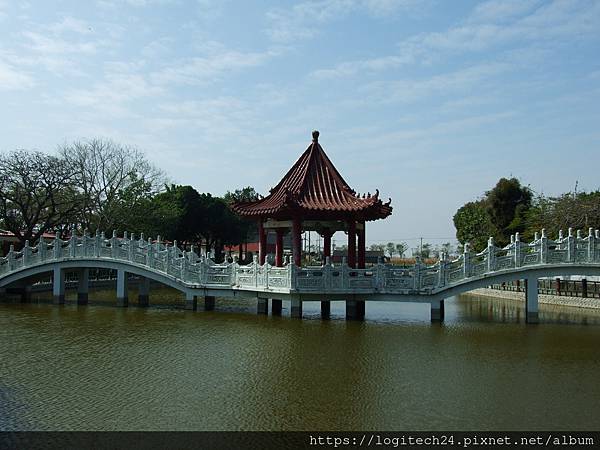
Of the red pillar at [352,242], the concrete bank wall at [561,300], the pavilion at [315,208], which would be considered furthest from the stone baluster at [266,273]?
the concrete bank wall at [561,300]

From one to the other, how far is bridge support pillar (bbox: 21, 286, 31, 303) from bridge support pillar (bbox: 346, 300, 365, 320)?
1462 cm

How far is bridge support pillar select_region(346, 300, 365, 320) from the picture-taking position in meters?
19.8

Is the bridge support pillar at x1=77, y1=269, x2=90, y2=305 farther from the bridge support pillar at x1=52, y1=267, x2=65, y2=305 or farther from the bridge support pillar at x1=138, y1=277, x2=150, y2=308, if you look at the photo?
the bridge support pillar at x1=138, y1=277, x2=150, y2=308

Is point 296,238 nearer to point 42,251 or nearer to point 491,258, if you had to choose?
point 491,258

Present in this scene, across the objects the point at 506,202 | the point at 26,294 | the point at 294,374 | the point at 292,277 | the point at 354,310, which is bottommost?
the point at 294,374

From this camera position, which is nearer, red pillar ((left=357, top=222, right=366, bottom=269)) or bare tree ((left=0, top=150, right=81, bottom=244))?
red pillar ((left=357, top=222, right=366, bottom=269))

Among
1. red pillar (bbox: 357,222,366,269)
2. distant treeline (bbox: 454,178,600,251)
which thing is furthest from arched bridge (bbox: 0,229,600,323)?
distant treeline (bbox: 454,178,600,251)

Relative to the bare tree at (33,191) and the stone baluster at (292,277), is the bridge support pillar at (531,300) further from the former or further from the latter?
the bare tree at (33,191)

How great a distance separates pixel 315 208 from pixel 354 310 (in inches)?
148

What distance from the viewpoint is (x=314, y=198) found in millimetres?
19719

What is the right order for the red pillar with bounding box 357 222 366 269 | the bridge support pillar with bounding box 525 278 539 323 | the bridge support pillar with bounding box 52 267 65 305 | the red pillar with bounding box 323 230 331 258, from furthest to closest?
the bridge support pillar with bounding box 52 267 65 305 → the red pillar with bounding box 323 230 331 258 → the red pillar with bounding box 357 222 366 269 → the bridge support pillar with bounding box 525 278 539 323

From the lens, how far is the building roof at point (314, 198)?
19.0m

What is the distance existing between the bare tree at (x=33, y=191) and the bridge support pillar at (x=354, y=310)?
1934cm

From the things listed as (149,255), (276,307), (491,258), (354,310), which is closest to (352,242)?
(354,310)
